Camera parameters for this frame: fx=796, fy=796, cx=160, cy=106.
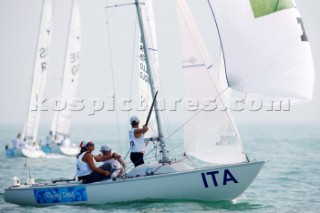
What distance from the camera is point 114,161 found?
712 inches

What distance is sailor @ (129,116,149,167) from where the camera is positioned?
704 inches

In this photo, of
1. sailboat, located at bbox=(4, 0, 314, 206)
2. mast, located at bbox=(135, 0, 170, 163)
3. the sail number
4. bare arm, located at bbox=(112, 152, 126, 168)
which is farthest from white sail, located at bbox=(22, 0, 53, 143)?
the sail number

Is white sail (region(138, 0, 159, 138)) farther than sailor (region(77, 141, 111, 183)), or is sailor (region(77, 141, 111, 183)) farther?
white sail (region(138, 0, 159, 138))

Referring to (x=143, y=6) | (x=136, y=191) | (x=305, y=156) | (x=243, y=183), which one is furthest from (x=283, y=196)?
(x=305, y=156)

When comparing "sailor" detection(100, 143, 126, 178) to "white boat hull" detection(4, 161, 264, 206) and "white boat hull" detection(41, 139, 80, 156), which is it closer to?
"white boat hull" detection(4, 161, 264, 206)

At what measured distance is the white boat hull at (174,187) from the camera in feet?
56.9

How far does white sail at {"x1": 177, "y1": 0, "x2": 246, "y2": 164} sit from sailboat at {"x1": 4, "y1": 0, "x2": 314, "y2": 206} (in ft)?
0.07

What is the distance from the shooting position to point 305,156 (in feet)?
119

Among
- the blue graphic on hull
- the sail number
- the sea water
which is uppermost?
the sail number

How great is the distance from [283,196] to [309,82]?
5096mm

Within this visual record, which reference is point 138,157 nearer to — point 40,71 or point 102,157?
point 102,157

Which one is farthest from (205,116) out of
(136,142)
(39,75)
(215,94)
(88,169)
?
(39,75)

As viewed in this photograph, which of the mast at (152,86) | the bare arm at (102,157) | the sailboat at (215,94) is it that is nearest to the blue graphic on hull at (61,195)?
the sailboat at (215,94)

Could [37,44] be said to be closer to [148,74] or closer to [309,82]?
[148,74]
